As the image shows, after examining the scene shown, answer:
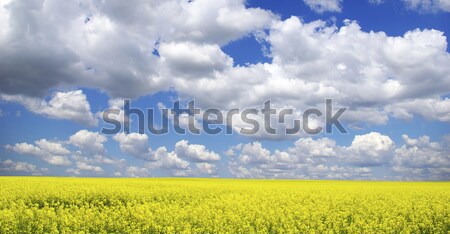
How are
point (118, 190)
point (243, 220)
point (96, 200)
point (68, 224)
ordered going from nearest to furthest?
point (68, 224) < point (243, 220) < point (96, 200) < point (118, 190)

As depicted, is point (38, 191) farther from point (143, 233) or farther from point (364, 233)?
point (364, 233)

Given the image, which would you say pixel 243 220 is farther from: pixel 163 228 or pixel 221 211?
pixel 163 228

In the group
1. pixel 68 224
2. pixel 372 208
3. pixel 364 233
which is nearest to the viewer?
pixel 364 233

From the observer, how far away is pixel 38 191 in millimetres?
23734

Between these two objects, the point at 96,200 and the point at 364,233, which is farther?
the point at 96,200

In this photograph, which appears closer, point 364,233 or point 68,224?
point 364,233

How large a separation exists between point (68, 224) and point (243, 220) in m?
5.76

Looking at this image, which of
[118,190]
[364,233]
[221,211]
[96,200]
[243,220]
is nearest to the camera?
[364,233]

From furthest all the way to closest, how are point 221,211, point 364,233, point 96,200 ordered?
point 96,200
point 221,211
point 364,233

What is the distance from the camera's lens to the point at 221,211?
15195mm

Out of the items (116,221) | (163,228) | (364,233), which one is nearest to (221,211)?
(163,228)

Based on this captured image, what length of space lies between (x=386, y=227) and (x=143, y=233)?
7.71m

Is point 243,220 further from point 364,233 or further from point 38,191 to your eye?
point 38,191

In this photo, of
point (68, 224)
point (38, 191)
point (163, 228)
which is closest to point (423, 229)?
point (163, 228)
